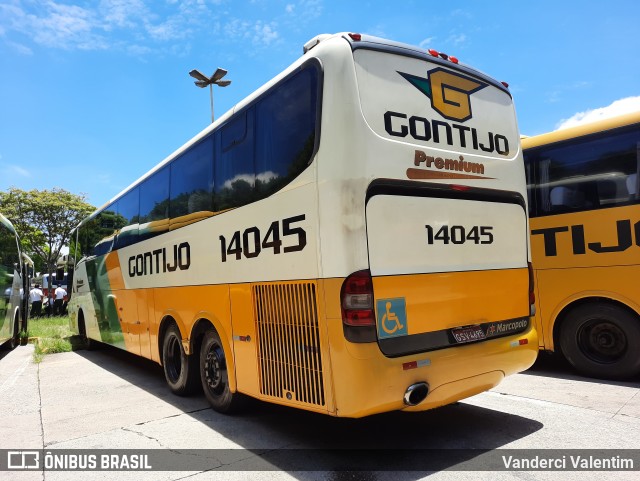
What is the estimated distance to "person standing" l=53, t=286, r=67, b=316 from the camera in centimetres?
2159

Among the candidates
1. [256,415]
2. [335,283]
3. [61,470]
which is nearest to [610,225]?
[335,283]

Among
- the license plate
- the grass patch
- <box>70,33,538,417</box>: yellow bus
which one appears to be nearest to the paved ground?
<box>70,33,538,417</box>: yellow bus

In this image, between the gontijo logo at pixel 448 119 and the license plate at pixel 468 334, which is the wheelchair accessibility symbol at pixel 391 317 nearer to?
the license plate at pixel 468 334

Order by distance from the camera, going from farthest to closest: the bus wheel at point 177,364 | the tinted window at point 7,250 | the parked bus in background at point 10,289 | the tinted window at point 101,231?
the tinted window at point 7,250, the parked bus in background at point 10,289, the tinted window at point 101,231, the bus wheel at point 177,364

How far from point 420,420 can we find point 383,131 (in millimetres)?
3040

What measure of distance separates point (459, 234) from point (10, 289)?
11863 mm

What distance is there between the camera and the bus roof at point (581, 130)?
6.34 meters

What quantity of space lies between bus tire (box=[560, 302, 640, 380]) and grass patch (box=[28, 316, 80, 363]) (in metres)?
10.5

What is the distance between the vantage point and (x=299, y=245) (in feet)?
13.4

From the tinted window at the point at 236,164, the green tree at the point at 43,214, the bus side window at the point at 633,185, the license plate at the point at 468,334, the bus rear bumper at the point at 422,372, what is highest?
the green tree at the point at 43,214

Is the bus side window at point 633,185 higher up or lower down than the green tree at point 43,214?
lower down

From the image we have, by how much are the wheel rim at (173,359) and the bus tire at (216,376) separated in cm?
94

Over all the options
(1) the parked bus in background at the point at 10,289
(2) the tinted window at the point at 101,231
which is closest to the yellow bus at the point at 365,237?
(2) the tinted window at the point at 101,231

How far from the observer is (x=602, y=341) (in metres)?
6.45
